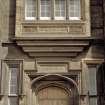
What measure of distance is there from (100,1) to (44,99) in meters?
3.33

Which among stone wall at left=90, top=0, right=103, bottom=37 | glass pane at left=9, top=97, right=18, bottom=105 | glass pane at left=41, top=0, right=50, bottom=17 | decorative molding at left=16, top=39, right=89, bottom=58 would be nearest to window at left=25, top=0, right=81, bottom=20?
glass pane at left=41, top=0, right=50, bottom=17

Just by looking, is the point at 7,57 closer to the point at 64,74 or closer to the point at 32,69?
the point at 32,69

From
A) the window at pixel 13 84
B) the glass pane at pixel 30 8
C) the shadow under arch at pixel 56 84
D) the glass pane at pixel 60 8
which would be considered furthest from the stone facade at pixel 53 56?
the glass pane at pixel 60 8

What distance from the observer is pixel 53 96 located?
9664 millimetres

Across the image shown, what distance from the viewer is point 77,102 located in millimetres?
9406

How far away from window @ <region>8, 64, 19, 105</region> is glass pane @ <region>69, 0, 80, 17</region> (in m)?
2.24

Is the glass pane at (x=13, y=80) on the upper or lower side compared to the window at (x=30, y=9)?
lower

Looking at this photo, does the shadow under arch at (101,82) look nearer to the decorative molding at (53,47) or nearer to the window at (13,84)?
the decorative molding at (53,47)

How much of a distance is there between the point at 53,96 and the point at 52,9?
2551mm

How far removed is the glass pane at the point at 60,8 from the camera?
9.95 meters

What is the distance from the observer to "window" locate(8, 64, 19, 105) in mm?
9391

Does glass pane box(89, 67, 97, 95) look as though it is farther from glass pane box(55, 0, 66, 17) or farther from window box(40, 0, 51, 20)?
window box(40, 0, 51, 20)

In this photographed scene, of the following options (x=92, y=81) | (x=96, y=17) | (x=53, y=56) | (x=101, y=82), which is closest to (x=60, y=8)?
(x=96, y=17)

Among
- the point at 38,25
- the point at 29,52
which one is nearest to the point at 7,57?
the point at 29,52
